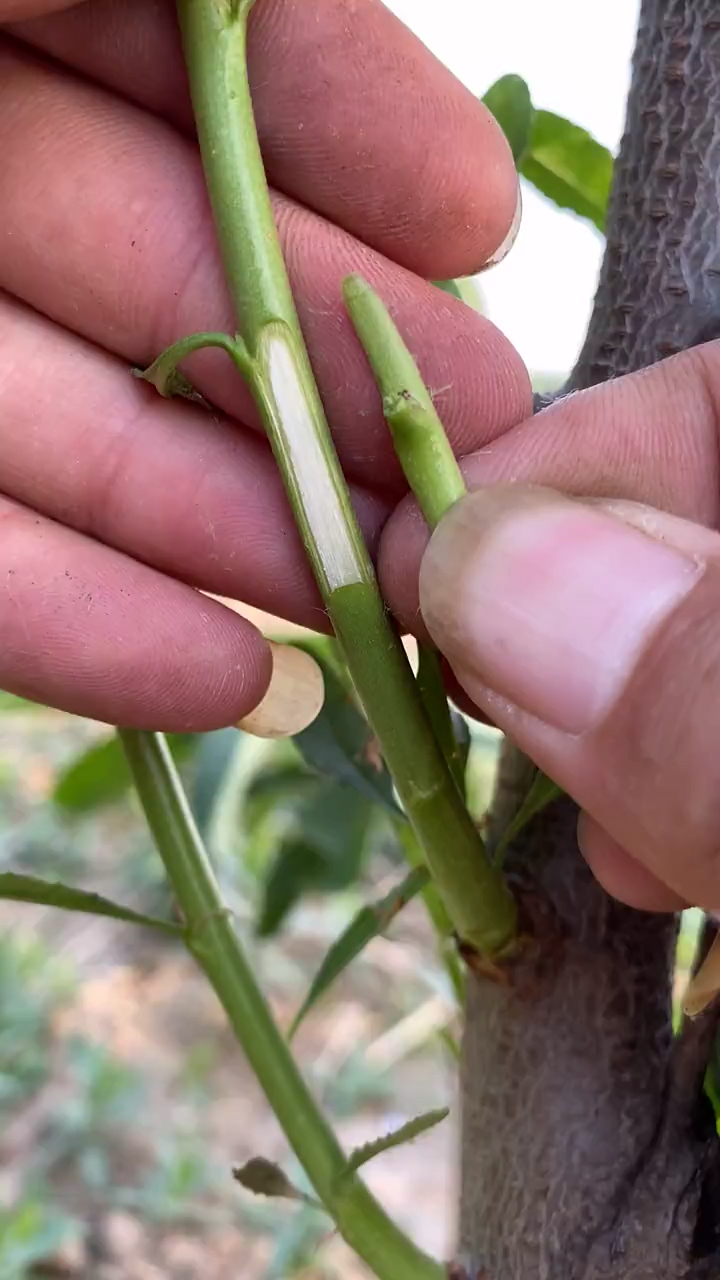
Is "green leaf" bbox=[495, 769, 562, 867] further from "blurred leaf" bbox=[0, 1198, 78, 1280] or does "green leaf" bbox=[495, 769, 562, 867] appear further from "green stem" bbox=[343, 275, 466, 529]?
"blurred leaf" bbox=[0, 1198, 78, 1280]

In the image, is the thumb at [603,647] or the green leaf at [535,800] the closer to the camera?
the thumb at [603,647]

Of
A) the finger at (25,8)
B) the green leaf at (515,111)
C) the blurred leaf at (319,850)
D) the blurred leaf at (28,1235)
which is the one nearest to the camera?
the finger at (25,8)

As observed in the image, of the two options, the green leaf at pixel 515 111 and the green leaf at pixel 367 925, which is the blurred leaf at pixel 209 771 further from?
the green leaf at pixel 515 111

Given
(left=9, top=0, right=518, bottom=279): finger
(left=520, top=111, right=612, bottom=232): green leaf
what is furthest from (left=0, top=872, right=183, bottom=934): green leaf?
(left=520, top=111, right=612, bottom=232): green leaf

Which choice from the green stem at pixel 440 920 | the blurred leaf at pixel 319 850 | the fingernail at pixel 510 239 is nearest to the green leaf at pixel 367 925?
the green stem at pixel 440 920

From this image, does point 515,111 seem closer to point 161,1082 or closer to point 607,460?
point 607,460

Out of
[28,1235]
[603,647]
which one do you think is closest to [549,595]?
[603,647]

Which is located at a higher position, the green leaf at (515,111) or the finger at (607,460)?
the green leaf at (515,111)

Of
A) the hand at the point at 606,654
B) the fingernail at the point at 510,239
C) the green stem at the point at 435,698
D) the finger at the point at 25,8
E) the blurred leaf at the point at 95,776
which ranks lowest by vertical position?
the blurred leaf at the point at 95,776
